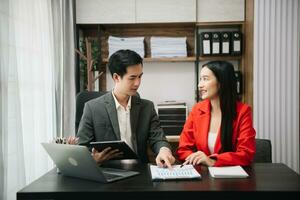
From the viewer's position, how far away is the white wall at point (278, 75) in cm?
307

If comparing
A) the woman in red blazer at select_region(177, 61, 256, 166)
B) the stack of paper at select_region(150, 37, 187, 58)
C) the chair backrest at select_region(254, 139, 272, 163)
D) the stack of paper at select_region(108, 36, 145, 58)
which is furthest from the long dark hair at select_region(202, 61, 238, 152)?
the stack of paper at select_region(108, 36, 145, 58)

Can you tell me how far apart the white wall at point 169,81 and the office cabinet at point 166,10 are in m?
0.52

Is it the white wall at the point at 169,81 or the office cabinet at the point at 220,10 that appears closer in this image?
the office cabinet at the point at 220,10

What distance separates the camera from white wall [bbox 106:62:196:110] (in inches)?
141

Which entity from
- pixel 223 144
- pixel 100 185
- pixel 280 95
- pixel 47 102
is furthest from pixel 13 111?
pixel 280 95

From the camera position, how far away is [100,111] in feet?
6.45

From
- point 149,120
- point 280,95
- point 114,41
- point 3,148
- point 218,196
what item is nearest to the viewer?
point 218,196

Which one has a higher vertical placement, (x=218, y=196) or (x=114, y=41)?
(x=114, y=41)

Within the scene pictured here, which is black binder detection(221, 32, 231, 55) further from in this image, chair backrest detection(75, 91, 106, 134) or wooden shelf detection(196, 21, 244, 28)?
chair backrest detection(75, 91, 106, 134)

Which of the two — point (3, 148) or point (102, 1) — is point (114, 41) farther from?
point (3, 148)

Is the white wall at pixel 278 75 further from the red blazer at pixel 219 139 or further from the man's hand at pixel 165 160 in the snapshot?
the man's hand at pixel 165 160

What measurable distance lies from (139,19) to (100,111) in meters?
1.55

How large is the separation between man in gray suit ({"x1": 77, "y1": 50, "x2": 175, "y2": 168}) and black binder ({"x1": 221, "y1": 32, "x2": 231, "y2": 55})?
1462 millimetres

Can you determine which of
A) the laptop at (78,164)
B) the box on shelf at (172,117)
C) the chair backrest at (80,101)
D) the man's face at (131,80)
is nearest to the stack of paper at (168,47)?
the box on shelf at (172,117)
